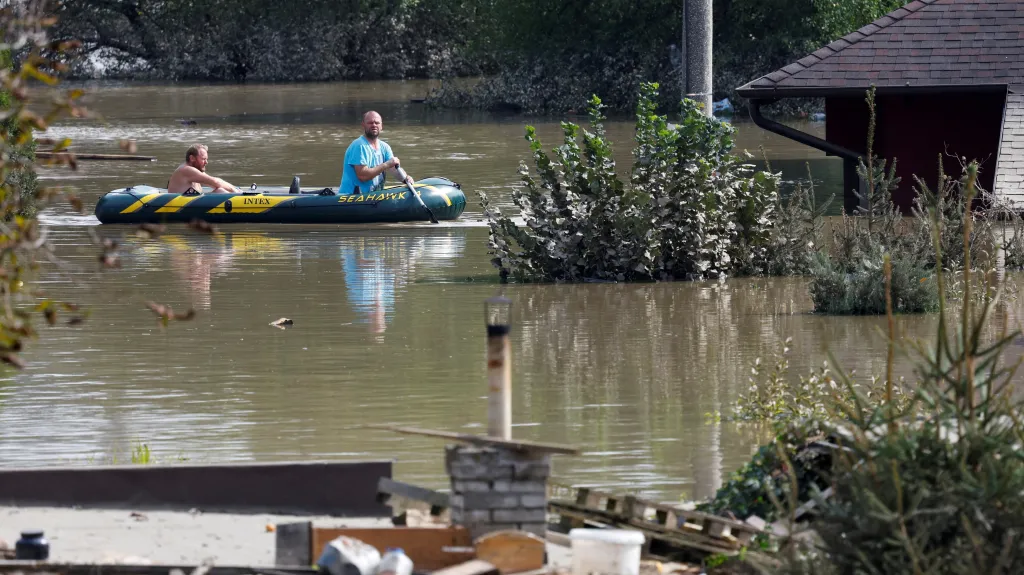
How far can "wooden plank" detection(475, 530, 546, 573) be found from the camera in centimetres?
696

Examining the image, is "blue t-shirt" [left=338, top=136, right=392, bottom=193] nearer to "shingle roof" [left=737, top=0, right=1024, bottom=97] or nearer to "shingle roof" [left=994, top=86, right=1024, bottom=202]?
"shingle roof" [left=737, top=0, right=1024, bottom=97]

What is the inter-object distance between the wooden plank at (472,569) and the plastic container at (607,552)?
0.40 meters

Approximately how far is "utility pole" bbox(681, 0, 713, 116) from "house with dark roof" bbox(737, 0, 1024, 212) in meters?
4.16

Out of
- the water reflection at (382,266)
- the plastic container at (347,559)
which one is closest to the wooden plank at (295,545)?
the plastic container at (347,559)

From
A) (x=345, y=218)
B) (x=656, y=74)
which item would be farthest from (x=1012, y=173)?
(x=656, y=74)

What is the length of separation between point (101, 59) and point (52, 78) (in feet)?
215

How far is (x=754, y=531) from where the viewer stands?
7.35m

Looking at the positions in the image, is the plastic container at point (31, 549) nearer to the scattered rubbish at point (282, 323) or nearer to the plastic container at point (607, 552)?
the plastic container at point (607, 552)

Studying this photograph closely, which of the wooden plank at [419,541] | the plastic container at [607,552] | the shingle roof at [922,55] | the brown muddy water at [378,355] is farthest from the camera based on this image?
the shingle roof at [922,55]

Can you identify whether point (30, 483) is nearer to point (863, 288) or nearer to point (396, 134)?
point (863, 288)

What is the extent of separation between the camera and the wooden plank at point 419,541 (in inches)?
281

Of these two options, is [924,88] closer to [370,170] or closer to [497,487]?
[370,170]

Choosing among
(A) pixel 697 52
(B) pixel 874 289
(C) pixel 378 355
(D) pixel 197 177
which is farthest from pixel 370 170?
(C) pixel 378 355

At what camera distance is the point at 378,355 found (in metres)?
12.3
